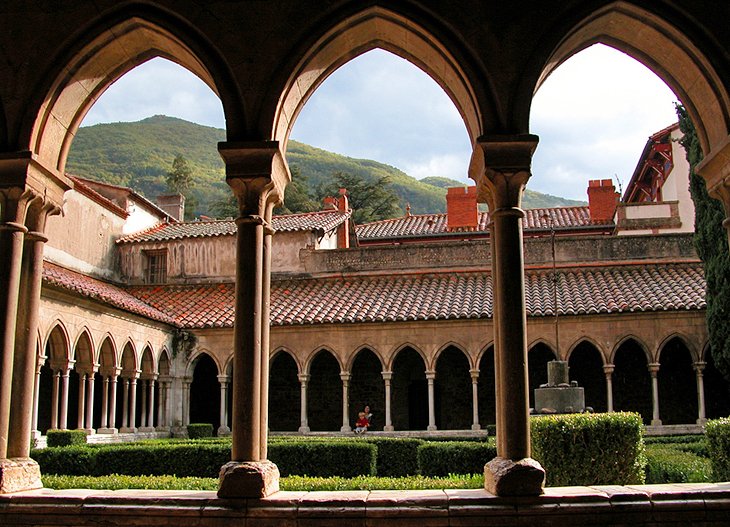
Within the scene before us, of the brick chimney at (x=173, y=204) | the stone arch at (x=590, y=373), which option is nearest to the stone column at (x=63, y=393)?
the stone arch at (x=590, y=373)

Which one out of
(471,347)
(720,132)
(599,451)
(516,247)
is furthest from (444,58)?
(471,347)

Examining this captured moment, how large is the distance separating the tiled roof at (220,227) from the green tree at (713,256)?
1112 centimetres

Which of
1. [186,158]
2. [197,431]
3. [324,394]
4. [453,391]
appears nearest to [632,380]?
[453,391]

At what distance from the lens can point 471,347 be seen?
19.0m

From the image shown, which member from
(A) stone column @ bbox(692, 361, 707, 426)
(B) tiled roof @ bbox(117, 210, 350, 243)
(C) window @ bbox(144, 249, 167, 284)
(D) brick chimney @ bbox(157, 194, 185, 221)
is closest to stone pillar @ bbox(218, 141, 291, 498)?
(A) stone column @ bbox(692, 361, 707, 426)

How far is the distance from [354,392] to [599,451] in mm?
13574

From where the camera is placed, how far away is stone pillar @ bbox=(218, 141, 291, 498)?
532cm

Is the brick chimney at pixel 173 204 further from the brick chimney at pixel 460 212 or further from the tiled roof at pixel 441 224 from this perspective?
the brick chimney at pixel 460 212

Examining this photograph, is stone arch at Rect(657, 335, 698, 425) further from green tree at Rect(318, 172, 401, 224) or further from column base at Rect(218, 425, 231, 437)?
green tree at Rect(318, 172, 401, 224)

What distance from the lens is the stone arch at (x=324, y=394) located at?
21.2m

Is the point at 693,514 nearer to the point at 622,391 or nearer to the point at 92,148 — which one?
the point at 622,391

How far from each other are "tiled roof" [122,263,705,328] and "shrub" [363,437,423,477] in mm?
4779

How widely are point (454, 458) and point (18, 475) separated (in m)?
7.51

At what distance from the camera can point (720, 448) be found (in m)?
7.68
